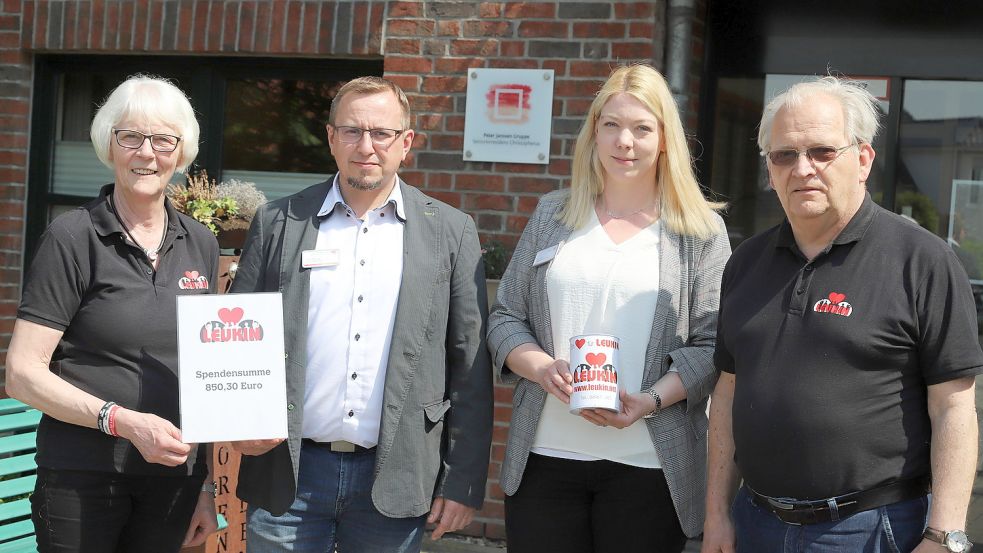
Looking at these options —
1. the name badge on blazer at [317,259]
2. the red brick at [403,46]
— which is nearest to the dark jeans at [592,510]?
the name badge on blazer at [317,259]

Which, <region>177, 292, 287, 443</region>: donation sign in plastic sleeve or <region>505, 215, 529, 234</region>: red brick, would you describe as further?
<region>505, 215, 529, 234</region>: red brick

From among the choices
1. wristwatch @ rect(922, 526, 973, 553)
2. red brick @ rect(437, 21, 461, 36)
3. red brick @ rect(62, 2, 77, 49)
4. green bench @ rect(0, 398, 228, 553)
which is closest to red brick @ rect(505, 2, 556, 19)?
red brick @ rect(437, 21, 461, 36)

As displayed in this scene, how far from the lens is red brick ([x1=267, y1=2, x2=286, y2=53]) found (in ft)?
17.5

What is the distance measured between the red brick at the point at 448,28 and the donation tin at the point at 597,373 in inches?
106

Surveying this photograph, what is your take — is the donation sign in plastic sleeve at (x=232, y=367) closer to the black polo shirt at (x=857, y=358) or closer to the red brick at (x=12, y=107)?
the black polo shirt at (x=857, y=358)

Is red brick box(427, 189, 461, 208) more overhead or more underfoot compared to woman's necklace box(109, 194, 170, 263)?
more overhead

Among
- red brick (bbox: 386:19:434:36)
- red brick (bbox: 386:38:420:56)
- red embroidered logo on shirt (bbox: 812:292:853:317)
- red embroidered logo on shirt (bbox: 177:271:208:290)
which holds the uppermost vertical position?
red brick (bbox: 386:19:434:36)

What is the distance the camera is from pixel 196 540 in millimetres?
3229

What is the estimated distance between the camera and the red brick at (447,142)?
5.07 m

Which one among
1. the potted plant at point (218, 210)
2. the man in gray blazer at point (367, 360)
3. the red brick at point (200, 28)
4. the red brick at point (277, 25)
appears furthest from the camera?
the red brick at point (200, 28)

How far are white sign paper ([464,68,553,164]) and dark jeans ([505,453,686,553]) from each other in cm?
219

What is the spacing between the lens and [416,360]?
3006 millimetres

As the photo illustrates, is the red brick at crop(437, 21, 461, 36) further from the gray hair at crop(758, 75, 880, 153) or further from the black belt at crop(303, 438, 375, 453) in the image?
the black belt at crop(303, 438, 375, 453)

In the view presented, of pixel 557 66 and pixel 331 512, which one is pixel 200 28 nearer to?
pixel 557 66
